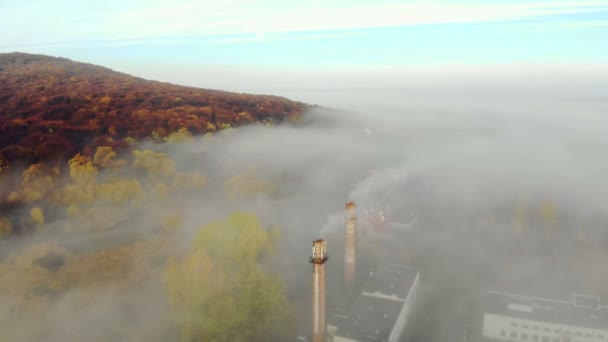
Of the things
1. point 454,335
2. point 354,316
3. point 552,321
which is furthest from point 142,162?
point 552,321

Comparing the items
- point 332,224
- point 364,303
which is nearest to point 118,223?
point 332,224

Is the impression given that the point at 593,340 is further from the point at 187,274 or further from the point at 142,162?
the point at 142,162

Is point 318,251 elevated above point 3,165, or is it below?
below

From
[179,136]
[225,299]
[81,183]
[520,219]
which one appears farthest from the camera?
[179,136]

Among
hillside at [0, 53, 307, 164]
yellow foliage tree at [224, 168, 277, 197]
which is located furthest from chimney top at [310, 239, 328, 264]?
hillside at [0, 53, 307, 164]

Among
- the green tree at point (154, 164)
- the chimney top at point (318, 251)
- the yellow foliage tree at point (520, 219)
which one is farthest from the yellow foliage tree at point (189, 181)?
the yellow foliage tree at point (520, 219)

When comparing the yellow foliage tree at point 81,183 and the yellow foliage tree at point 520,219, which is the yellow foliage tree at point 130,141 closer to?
the yellow foliage tree at point 81,183

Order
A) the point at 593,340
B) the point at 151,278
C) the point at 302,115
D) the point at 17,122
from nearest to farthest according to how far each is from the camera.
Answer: the point at 593,340, the point at 151,278, the point at 17,122, the point at 302,115

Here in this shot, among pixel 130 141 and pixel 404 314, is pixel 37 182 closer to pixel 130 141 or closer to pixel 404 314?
pixel 130 141
